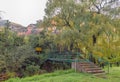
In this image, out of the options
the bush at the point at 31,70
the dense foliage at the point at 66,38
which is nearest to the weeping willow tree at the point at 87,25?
the dense foliage at the point at 66,38

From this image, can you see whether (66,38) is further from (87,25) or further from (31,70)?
(31,70)

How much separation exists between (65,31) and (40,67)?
3.26 meters

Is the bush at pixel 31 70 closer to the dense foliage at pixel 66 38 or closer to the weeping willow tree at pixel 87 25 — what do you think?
the dense foliage at pixel 66 38

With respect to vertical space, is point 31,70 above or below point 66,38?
below

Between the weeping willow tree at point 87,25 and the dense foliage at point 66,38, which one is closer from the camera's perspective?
the dense foliage at point 66,38

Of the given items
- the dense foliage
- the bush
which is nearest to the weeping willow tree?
the dense foliage

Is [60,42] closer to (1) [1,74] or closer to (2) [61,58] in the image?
(2) [61,58]

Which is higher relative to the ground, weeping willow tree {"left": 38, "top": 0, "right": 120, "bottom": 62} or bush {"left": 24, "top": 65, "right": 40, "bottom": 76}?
weeping willow tree {"left": 38, "top": 0, "right": 120, "bottom": 62}

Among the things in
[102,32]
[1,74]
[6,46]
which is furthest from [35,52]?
[102,32]

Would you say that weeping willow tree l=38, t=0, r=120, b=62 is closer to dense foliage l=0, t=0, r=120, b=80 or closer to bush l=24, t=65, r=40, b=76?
dense foliage l=0, t=0, r=120, b=80

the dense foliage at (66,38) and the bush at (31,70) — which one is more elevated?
the dense foliage at (66,38)

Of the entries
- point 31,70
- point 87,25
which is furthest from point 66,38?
point 31,70

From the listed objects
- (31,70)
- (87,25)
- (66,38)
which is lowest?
(31,70)

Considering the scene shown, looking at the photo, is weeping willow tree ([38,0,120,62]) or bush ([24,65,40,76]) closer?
bush ([24,65,40,76])
